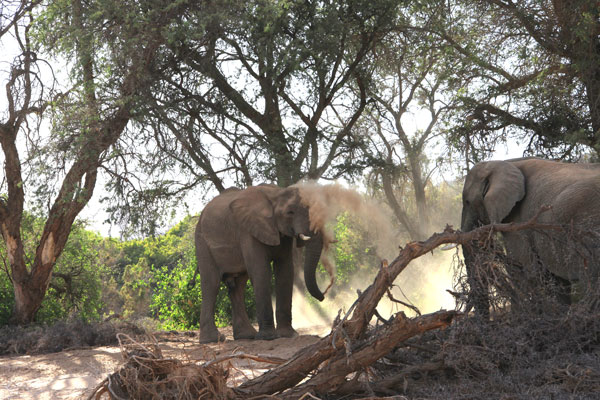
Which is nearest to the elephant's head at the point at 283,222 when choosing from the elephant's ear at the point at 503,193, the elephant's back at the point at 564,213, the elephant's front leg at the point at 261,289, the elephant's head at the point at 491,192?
the elephant's front leg at the point at 261,289

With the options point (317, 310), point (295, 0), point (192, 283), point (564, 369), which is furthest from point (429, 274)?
point (564, 369)

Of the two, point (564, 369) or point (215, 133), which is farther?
point (215, 133)

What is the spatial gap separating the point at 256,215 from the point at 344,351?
558 centimetres

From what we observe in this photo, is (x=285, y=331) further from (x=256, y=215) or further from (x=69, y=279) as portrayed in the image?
(x=69, y=279)

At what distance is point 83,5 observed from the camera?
13.9m

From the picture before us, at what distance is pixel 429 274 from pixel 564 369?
691 inches

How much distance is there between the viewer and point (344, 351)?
212 inches

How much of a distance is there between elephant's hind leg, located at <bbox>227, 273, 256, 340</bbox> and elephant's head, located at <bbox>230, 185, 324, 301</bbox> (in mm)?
1433

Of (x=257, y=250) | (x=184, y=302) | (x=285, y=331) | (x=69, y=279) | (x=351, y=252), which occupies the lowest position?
(x=285, y=331)

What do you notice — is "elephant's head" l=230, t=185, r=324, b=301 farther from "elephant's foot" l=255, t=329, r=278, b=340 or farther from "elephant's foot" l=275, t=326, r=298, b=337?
"elephant's foot" l=255, t=329, r=278, b=340

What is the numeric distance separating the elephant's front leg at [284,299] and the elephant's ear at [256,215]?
711 millimetres

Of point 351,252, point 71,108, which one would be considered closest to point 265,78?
point 71,108

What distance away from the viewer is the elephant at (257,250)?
10.5 metres

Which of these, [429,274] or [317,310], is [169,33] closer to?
[317,310]
